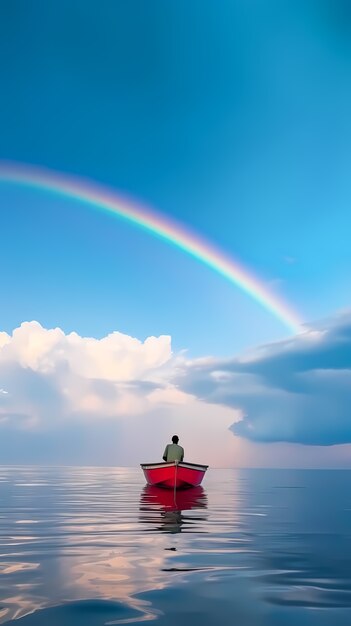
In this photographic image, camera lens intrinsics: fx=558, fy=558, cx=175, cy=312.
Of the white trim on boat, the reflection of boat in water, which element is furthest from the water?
the white trim on boat

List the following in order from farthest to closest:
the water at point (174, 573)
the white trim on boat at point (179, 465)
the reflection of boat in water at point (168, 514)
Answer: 1. the white trim on boat at point (179, 465)
2. the reflection of boat in water at point (168, 514)
3. the water at point (174, 573)

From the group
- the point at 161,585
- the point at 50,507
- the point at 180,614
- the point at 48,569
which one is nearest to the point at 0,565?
the point at 48,569

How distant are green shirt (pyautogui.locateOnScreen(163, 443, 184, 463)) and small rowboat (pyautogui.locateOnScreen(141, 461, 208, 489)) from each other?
0.70 meters

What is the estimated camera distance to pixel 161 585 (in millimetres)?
9031

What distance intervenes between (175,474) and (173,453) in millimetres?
1469

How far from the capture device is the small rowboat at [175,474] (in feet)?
121

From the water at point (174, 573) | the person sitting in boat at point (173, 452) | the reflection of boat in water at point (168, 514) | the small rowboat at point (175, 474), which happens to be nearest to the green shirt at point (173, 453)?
the person sitting in boat at point (173, 452)

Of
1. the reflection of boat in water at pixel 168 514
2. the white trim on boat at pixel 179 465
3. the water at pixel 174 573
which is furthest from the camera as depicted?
the white trim on boat at pixel 179 465

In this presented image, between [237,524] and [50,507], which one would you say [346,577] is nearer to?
[237,524]

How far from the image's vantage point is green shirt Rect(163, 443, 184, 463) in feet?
124

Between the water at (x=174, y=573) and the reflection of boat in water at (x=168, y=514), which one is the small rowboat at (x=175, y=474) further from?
the water at (x=174, y=573)

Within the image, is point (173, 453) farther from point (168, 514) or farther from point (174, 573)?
point (174, 573)

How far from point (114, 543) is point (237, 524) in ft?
21.3

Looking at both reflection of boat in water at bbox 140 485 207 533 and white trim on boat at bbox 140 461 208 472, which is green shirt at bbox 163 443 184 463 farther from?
reflection of boat in water at bbox 140 485 207 533
